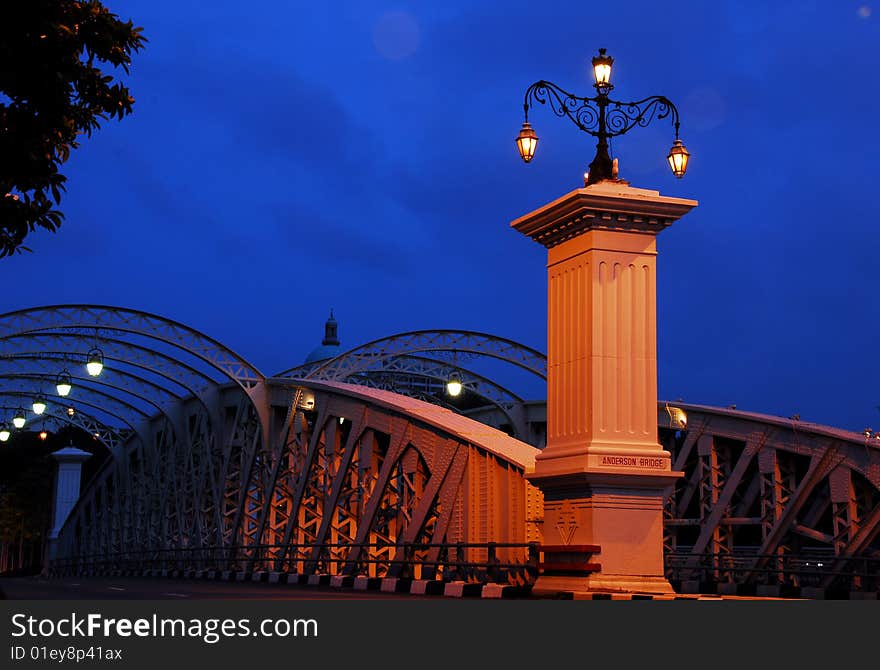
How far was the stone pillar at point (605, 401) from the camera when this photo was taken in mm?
15562

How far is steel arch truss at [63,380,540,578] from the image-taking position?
23156 millimetres

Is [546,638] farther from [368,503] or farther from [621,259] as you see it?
[368,503]

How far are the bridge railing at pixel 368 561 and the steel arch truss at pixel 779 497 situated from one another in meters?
5.31

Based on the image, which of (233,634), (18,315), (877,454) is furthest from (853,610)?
(18,315)

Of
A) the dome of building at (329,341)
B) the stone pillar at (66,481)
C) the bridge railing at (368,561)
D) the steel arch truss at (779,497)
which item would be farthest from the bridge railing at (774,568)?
the dome of building at (329,341)

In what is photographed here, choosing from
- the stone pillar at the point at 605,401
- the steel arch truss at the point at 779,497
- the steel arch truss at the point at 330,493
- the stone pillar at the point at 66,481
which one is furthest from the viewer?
the stone pillar at the point at 66,481

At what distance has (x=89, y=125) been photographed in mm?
12555

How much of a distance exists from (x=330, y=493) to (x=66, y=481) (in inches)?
1604

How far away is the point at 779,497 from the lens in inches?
1182

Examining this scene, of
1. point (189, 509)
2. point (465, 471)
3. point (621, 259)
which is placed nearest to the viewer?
point (621, 259)

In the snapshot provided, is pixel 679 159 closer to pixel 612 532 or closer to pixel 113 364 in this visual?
pixel 612 532

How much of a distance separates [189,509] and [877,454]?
87.4 feet

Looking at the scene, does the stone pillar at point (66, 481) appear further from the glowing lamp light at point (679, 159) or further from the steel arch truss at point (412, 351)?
the glowing lamp light at point (679, 159)

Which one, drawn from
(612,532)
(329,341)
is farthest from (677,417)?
(329,341)
